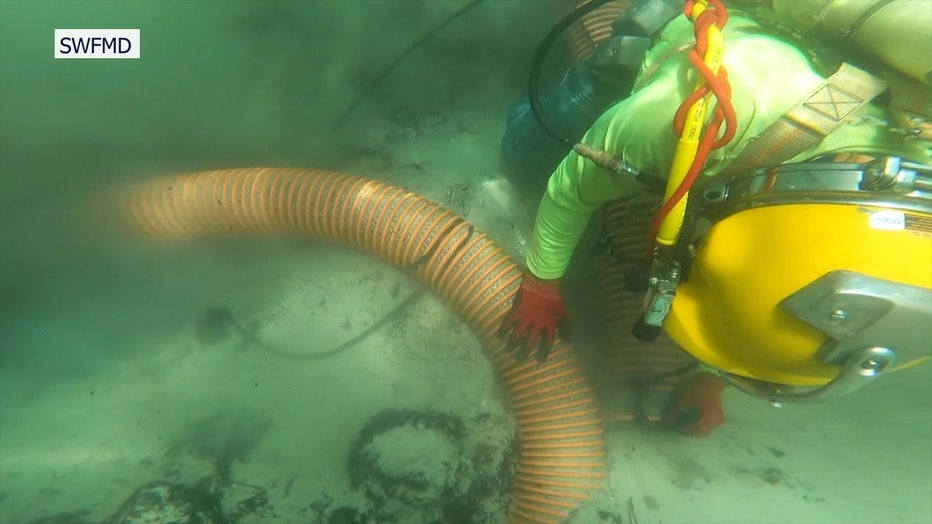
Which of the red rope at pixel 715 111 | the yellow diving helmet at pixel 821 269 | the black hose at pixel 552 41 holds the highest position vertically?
the black hose at pixel 552 41

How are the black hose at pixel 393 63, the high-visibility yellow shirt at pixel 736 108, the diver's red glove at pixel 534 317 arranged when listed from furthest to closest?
the black hose at pixel 393 63, the diver's red glove at pixel 534 317, the high-visibility yellow shirt at pixel 736 108

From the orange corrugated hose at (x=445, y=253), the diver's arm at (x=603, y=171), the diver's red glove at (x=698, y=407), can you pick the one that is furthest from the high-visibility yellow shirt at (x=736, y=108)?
the diver's red glove at (x=698, y=407)

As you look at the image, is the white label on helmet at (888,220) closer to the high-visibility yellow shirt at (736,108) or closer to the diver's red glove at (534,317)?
the high-visibility yellow shirt at (736,108)

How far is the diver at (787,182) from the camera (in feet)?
2.98

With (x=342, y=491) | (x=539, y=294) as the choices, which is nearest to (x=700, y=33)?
(x=539, y=294)

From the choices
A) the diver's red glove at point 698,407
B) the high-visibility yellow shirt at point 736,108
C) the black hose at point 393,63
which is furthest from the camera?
the black hose at point 393,63

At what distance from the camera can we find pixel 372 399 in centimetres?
234

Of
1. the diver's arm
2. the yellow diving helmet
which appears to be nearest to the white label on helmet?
the yellow diving helmet

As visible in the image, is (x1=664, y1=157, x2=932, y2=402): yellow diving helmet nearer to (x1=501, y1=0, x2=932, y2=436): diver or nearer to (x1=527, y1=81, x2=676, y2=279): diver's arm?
(x1=501, y1=0, x2=932, y2=436): diver

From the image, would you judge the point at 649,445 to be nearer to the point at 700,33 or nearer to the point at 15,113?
the point at 700,33

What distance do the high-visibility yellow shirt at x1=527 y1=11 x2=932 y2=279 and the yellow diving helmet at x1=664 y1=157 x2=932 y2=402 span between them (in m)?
0.11

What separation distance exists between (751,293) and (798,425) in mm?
1575

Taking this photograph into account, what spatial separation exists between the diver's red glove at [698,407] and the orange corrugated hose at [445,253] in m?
0.39

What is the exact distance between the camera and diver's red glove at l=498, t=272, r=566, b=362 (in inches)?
74.4
